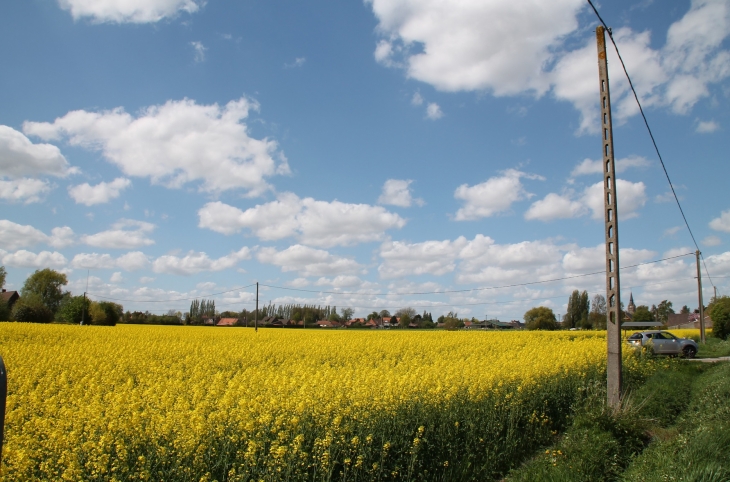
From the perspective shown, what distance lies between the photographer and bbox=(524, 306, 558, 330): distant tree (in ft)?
230

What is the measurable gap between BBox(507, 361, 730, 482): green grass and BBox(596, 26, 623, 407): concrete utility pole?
1.98ft

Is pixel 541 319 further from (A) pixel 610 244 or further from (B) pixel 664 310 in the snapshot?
(B) pixel 664 310

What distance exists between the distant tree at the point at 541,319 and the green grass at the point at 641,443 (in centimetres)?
5908

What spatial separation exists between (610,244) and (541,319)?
205 feet

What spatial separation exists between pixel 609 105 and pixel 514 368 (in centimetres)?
692

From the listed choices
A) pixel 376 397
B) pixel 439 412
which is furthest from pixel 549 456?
pixel 376 397

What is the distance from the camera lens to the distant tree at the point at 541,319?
2760 inches

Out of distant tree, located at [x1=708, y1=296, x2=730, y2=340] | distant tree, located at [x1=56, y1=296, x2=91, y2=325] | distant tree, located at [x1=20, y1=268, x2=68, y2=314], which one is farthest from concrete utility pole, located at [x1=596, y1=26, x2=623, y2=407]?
distant tree, located at [x1=20, y1=268, x2=68, y2=314]

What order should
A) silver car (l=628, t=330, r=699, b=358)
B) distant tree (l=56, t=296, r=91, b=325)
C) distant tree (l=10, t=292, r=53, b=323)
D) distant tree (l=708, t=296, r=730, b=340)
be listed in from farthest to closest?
distant tree (l=56, t=296, r=91, b=325)
distant tree (l=10, t=292, r=53, b=323)
distant tree (l=708, t=296, r=730, b=340)
silver car (l=628, t=330, r=699, b=358)

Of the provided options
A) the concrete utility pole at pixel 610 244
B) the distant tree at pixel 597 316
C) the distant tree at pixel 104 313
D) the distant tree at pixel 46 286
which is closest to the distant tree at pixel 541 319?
the distant tree at pixel 597 316

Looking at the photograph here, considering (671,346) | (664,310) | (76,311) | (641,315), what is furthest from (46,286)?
(664,310)

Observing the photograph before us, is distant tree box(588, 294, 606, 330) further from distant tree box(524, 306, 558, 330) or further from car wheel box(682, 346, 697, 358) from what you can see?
car wheel box(682, 346, 697, 358)

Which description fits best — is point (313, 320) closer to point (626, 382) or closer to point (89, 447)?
point (626, 382)

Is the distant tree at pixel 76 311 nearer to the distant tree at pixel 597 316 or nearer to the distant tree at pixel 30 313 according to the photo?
the distant tree at pixel 30 313
